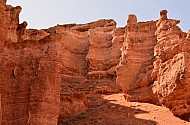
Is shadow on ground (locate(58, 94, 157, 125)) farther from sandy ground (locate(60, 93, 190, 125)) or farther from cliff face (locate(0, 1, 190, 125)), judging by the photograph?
cliff face (locate(0, 1, 190, 125))

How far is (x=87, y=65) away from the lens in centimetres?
3697

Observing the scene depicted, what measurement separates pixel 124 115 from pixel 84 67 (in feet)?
43.9

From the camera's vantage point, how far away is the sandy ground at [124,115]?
22781mm

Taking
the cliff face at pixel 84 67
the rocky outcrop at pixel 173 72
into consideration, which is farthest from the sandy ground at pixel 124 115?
the rocky outcrop at pixel 173 72

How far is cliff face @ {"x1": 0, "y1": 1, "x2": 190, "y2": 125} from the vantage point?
1997 centimetres

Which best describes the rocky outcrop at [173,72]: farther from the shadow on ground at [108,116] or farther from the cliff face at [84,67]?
the shadow on ground at [108,116]

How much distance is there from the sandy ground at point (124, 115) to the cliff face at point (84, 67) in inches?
25.2

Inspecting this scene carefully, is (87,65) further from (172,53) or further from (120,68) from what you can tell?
(172,53)

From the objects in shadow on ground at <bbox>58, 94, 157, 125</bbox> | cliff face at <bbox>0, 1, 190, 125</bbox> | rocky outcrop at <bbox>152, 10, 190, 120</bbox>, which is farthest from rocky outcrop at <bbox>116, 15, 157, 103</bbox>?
shadow on ground at <bbox>58, 94, 157, 125</bbox>

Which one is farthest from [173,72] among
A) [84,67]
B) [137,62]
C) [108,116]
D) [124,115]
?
[84,67]

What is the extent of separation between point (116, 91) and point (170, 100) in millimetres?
7332

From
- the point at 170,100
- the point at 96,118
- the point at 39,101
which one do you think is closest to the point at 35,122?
the point at 39,101

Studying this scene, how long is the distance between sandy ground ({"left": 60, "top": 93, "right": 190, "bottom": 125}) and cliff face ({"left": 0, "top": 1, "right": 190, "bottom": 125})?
2.10ft

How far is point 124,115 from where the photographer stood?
24.3 metres
